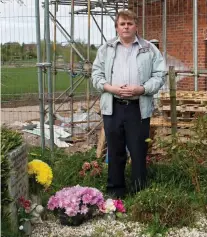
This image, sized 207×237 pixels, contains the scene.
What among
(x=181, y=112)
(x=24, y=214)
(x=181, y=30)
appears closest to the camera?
(x=24, y=214)

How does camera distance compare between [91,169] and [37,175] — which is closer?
[37,175]

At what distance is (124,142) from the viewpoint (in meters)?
5.16

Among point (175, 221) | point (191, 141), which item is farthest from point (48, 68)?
point (175, 221)

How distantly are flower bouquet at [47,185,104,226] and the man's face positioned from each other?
1569 millimetres

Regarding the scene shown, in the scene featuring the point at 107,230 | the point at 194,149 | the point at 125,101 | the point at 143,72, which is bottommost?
the point at 107,230

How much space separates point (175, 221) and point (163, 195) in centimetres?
28

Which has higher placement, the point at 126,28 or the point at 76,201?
the point at 126,28

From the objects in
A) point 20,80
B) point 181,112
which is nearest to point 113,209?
point 181,112

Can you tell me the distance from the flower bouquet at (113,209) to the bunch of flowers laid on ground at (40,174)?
1.95 ft

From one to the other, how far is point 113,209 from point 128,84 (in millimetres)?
1242

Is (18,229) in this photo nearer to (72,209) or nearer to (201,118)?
(72,209)

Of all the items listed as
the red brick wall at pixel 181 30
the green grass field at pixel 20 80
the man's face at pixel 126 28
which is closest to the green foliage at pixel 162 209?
the man's face at pixel 126 28

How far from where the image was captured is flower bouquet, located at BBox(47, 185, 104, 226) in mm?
4520

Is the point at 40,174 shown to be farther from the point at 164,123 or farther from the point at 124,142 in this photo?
the point at 164,123
